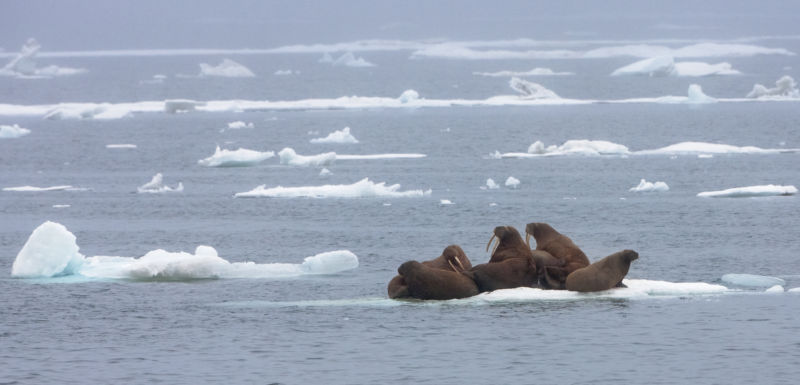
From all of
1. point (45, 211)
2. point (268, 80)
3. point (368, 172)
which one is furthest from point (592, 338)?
point (268, 80)

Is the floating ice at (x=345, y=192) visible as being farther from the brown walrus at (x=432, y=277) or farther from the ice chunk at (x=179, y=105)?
the ice chunk at (x=179, y=105)

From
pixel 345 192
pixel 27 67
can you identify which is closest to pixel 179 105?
pixel 345 192

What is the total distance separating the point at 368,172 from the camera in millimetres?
47250

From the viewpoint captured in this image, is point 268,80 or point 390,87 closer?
point 390,87

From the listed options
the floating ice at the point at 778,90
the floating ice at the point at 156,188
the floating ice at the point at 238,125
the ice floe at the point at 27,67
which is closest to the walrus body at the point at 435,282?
the floating ice at the point at 156,188

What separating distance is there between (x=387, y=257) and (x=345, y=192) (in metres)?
10.8

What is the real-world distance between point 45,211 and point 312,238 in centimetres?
1026

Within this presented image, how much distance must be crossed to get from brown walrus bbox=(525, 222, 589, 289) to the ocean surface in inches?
17.2

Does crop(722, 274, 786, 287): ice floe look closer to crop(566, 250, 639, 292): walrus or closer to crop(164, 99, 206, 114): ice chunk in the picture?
crop(566, 250, 639, 292): walrus

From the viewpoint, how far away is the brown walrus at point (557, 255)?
21078mm

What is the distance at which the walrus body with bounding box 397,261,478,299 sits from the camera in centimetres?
2062

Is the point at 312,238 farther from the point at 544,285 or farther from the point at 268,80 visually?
the point at 268,80

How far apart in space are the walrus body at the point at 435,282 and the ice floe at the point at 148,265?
12.2ft

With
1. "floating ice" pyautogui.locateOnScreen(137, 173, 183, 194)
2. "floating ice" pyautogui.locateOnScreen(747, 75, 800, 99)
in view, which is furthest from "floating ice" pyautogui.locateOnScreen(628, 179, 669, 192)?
"floating ice" pyautogui.locateOnScreen(747, 75, 800, 99)
